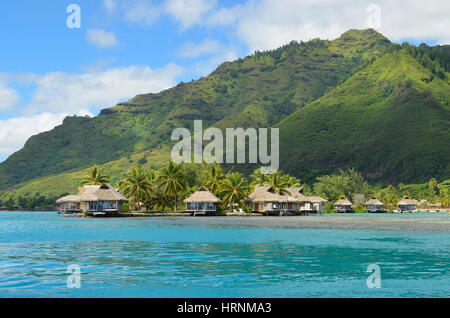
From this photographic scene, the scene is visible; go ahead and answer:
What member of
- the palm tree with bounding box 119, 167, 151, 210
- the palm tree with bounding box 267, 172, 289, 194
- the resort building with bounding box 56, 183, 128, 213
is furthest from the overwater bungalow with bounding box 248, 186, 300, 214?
the resort building with bounding box 56, 183, 128, 213

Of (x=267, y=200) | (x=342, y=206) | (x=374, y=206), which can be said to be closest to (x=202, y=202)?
(x=267, y=200)

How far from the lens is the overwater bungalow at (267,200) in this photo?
105 m

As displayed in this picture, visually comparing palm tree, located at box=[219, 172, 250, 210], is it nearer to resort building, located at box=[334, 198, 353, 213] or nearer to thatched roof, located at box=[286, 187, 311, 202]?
thatched roof, located at box=[286, 187, 311, 202]

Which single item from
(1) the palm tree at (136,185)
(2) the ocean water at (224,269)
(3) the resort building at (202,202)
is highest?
(1) the palm tree at (136,185)

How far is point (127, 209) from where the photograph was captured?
336ft

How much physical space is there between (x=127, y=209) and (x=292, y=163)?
10554 centimetres

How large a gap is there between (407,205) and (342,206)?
27154 mm

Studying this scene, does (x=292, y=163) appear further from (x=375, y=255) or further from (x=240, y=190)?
(x=375, y=255)

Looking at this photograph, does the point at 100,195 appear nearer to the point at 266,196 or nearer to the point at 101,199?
the point at 101,199

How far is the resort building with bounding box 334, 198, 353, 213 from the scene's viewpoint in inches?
5443

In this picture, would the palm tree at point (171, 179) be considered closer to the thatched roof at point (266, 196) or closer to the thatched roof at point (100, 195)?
the thatched roof at point (100, 195)

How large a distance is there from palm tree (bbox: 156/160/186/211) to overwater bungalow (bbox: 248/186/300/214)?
54.6ft

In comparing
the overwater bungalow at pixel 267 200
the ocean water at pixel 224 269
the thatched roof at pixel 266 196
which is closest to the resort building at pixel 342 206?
the overwater bungalow at pixel 267 200
